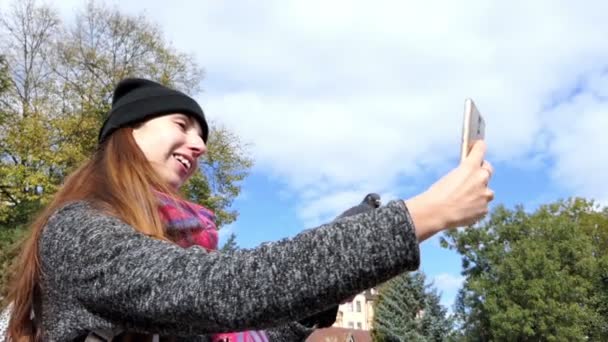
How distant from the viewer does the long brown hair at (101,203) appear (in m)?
1.46

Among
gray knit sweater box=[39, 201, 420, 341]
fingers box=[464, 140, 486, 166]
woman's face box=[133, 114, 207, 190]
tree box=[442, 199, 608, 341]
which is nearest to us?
gray knit sweater box=[39, 201, 420, 341]

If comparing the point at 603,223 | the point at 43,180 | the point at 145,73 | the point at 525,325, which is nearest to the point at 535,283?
the point at 525,325

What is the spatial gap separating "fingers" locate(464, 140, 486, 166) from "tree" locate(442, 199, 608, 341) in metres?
36.8

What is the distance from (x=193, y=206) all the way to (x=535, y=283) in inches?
1480

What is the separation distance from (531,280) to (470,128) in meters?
38.2

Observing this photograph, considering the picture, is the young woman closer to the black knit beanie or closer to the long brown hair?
the long brown hair

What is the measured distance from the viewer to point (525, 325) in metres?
35.6

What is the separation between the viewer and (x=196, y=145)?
6.30 feet

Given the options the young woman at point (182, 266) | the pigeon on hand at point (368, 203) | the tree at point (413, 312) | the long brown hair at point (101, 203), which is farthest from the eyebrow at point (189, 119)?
the tree at point (413, 312)

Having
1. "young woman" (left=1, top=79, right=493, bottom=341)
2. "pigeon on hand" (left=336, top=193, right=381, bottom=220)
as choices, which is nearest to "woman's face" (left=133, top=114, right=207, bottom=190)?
"young woman" (left=1, top=79, right=493, bottom=341)

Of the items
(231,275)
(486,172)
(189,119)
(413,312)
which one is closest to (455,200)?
(486,172)

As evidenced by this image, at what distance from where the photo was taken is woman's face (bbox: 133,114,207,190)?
71.7 inches

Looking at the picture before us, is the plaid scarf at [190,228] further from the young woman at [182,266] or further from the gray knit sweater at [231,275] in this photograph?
the gray knit sweater at [231,275]

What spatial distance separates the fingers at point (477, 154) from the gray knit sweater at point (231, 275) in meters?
0.20
